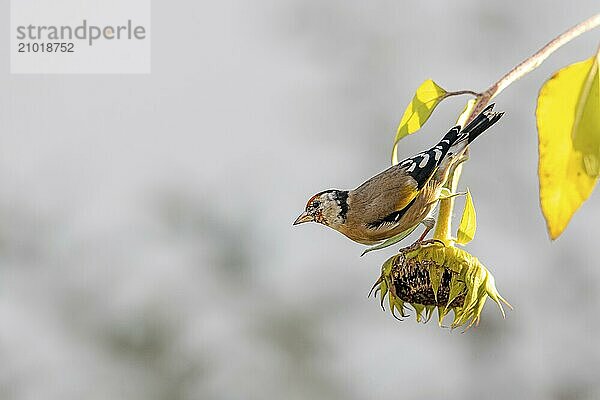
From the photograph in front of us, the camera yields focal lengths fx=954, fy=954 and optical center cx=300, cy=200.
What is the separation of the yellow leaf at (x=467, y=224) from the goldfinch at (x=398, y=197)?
1cm

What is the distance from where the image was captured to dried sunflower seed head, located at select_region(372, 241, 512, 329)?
0.43 meters

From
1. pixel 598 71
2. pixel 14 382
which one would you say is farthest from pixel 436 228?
pixel 14 382

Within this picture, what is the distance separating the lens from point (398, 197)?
38cm

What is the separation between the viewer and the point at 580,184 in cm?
25

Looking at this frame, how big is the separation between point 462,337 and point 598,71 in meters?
2.09

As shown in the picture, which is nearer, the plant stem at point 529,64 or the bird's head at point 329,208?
the plant stem at point 529,64

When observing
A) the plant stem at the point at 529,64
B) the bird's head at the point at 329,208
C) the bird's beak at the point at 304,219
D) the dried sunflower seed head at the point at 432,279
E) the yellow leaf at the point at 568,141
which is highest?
the plant stem at the point at 529,64

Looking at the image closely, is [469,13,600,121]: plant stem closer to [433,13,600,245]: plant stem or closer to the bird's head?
[433,13,600,245]: plant stem

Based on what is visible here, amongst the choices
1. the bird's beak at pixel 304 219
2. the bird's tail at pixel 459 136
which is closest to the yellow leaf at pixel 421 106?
the bird's tail at pixel 459 136

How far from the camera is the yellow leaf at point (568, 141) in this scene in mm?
252

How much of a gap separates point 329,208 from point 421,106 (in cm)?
12

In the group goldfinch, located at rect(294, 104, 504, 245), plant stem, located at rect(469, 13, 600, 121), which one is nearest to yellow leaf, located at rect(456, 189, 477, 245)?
goldfinch, located at rect(294, 104, 504, 245)

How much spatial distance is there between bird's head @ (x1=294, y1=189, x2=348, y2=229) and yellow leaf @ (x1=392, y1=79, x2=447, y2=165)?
9 cm

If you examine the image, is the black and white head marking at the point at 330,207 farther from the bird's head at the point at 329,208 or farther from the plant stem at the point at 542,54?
the plant stem at the point at 542,54
